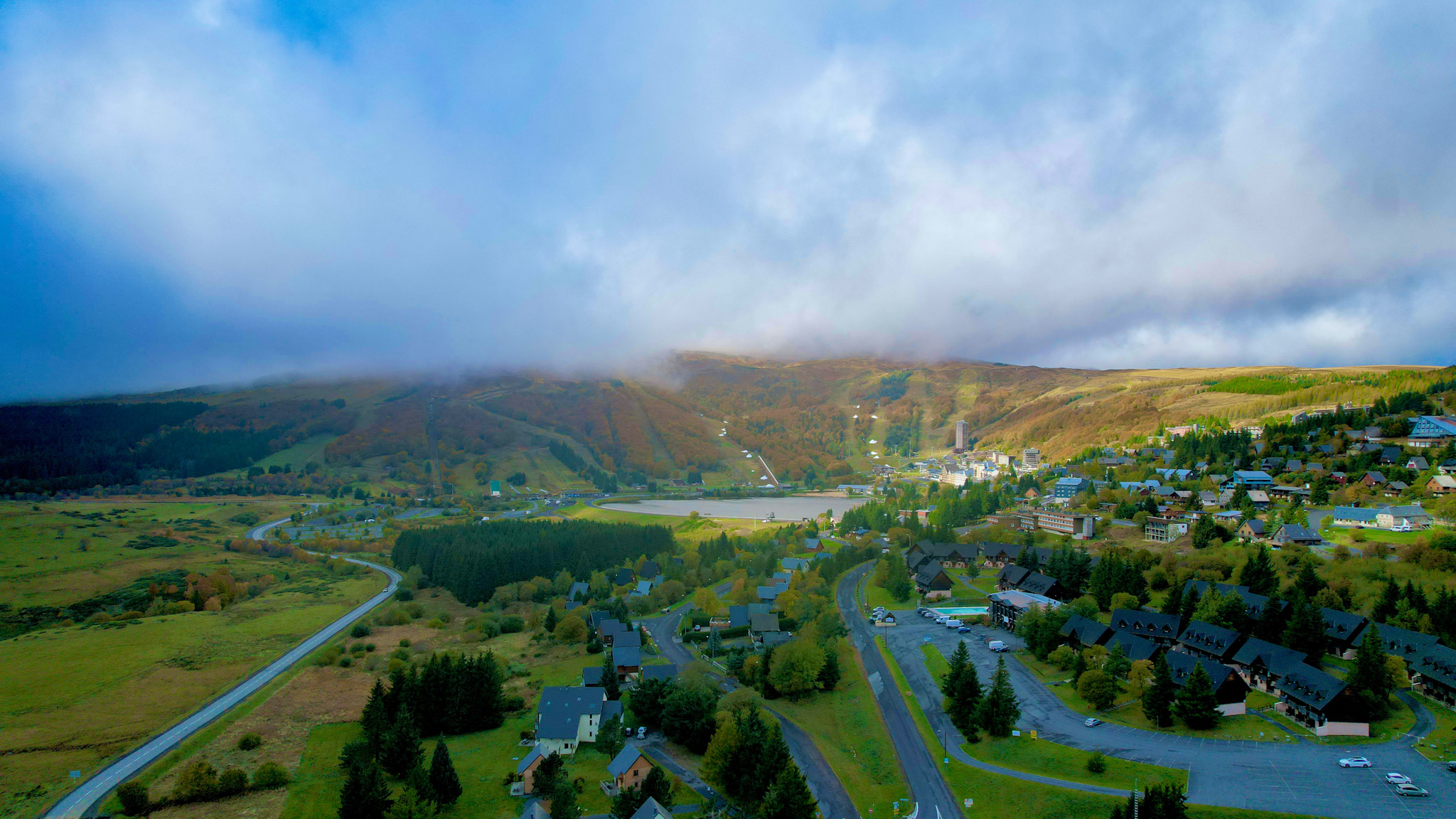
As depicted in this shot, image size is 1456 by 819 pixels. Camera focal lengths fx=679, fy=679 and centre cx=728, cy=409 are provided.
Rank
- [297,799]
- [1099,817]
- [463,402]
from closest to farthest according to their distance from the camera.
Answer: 1. [1099,817]
2. [297,799]
3. [463,402]

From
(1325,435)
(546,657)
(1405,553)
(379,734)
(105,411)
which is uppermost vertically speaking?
(105,411)

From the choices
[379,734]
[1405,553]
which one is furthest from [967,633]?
[379,734]

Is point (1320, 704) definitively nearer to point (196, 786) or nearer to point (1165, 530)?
point (1165, 530)

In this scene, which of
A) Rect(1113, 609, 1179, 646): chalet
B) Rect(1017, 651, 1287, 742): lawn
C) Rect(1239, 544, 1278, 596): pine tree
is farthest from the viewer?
Rect(1239, 544, 1278, 596): pine tree

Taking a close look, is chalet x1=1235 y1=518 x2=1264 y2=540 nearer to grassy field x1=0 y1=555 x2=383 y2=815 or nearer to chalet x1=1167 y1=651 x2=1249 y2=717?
chalet x1=1167 y1=651 x2=1249 y2=717

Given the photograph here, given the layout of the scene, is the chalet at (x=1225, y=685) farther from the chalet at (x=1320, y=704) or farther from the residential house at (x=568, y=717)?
the residential house at (x=568, y=717)

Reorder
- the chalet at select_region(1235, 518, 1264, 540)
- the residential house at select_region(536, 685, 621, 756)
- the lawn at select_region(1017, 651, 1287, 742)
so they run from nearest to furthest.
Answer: the lawn at select_region(1017, 651, 1287, 742)
the residential house at select_region(536, 685, 621, 756)
the chalet at select_region(1235, 518, 1264, 540)

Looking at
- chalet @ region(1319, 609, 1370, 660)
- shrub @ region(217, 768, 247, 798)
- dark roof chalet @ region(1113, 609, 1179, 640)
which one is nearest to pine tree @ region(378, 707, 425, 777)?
shrub @ region(217, 768, 247, 798)

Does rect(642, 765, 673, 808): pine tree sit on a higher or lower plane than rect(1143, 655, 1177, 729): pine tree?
lower

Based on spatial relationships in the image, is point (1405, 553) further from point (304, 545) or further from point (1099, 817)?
point (304, 545)
